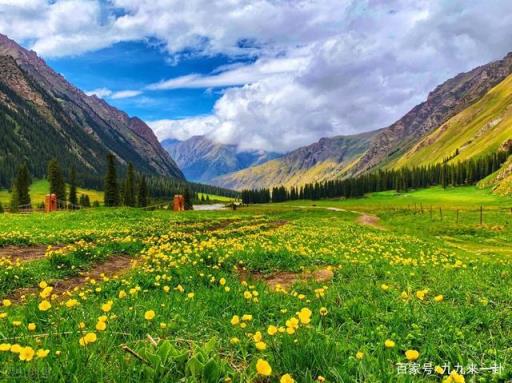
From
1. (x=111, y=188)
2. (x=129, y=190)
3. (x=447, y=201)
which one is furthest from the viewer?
(x=447, y=201)

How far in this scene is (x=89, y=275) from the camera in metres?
13.5

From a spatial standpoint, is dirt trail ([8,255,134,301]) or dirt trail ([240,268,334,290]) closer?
dirt trail ([8,255,134,301])

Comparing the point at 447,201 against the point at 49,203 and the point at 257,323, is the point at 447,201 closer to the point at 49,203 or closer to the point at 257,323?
the point at 49,203

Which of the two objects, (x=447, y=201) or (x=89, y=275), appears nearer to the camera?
(x=89, y=275)

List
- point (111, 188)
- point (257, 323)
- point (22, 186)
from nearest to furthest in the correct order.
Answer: point (257, 323)
point (111, 188)
point (22, 186)

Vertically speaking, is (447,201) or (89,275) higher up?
(89,275)

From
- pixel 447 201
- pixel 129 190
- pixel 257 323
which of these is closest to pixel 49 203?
pixel 129 190

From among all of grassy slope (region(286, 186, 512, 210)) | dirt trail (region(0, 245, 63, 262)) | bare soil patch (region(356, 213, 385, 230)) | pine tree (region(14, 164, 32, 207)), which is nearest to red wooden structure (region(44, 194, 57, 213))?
dirt trail (region(0, 245, 63, 262))

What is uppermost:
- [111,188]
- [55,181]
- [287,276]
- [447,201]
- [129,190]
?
[55,181]

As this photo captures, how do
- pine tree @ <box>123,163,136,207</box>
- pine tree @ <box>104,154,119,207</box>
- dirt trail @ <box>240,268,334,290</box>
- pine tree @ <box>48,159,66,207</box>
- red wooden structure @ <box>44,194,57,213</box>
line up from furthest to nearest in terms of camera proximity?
1. pine tree @ <box>123,163,136,207</box>
2. pine tree @ <box>48,159,66,207</box>
3. pine tree @ <box>104,154,119,207</box>
4. red wooden structure @ <box>44,194,57,213</box>
5. dirt trail @ <box>240,268,334,290</box>

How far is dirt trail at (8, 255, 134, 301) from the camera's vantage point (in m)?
11.2

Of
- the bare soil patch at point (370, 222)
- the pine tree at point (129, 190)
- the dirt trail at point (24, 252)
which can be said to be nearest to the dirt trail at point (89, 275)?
the dirt trail at point (24, 252)

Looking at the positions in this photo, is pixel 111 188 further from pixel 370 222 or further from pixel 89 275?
pixel 89 275

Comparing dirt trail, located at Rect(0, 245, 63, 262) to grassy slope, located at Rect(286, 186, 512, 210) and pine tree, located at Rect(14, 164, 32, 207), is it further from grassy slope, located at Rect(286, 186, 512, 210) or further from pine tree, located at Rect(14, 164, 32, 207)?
pine tree, located at Rect(14, 164, 32, 207)
